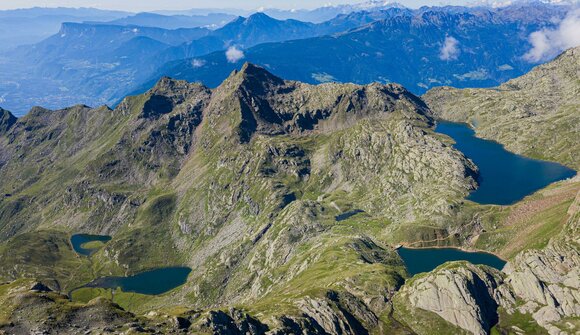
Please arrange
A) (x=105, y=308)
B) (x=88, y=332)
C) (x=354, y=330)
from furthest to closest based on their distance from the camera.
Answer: (x=354, y=330), (x=105, y=308), (x=88, y=332)

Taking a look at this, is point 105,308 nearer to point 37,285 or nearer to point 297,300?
point 37,285

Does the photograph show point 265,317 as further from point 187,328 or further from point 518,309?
point 518,309

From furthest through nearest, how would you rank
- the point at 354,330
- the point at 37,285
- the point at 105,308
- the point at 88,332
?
the point at 354,330 → the point at 37,285 → the point at 105,308 → the point at 88,332

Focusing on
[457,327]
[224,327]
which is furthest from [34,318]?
[457,327]

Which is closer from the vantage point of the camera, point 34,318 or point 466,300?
point 34,318

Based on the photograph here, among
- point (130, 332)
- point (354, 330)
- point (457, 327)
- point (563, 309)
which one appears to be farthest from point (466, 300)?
Answer: point (130, 332)

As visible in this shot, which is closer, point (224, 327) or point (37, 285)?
point (224, 327)

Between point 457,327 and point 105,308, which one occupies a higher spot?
point 105,308

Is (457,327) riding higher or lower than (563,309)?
lower

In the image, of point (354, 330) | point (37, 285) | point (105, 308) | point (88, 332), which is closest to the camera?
point (88, 332)
